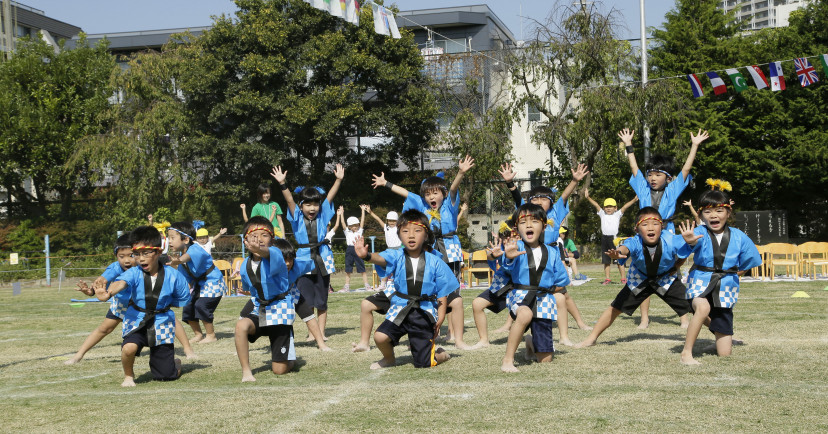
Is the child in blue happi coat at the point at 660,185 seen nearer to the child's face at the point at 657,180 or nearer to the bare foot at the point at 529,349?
the child's face at the point at 657,180

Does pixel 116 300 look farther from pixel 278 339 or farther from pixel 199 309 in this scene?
pixel 278 339

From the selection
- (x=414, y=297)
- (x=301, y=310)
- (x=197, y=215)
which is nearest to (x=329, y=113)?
(x=197, y=215)

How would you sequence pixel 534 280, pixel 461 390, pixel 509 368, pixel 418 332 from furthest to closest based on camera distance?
pixel 534 280, pixel 418 332, pixel 509 368, pixel 461 390

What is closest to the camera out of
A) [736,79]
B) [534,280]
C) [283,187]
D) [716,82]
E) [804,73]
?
[534,280]

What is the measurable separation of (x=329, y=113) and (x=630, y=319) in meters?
16.7

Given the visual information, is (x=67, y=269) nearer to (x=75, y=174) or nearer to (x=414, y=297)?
(x=75, y=174)

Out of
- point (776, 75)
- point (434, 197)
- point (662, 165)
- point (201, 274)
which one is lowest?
point (201, 274)

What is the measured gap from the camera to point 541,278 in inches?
287

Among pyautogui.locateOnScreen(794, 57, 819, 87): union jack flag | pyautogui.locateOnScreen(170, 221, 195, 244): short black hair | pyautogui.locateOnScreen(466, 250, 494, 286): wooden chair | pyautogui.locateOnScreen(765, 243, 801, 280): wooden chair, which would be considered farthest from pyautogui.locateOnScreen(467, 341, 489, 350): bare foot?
pyautogui.locateOnScreen(794, 57, 819, 87): union jack flag

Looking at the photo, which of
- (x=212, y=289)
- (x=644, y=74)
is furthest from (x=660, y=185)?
(x=644, y=74)

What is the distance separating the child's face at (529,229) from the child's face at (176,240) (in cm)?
433

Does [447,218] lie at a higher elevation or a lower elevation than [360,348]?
higher

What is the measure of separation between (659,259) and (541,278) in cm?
152

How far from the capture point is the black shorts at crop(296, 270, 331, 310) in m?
9.34
